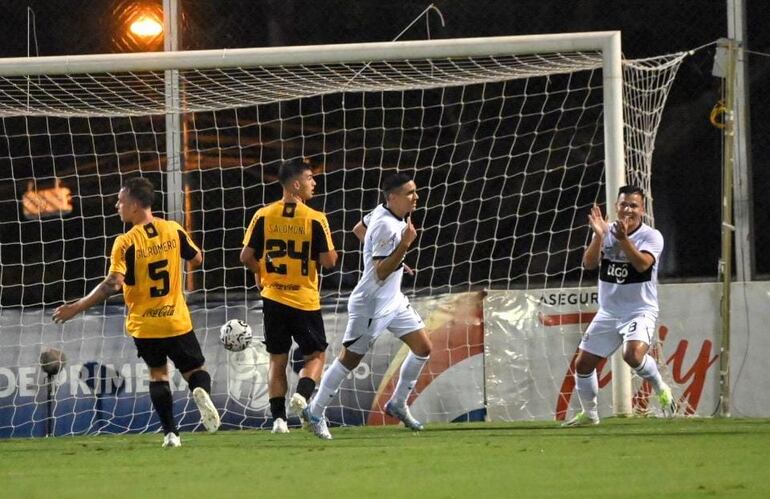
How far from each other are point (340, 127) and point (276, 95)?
158 centimetres

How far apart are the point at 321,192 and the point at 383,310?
395cm

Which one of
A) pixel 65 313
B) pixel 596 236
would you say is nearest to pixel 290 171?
pixel 65 313

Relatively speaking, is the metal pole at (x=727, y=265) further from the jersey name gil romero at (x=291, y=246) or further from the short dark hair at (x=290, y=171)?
the short dark hair at (x=290, y=171)

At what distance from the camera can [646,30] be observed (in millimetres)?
13406

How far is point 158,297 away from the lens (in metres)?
9.51

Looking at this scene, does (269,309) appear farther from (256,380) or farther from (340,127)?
(340,127)

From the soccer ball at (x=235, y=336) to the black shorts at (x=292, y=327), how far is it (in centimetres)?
45

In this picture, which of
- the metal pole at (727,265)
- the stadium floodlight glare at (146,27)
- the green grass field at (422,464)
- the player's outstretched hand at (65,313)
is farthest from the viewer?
the stadium floodlight glare at (146,27)

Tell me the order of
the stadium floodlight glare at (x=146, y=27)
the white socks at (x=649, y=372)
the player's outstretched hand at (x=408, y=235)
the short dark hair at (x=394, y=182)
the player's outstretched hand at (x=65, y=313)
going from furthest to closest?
the stadium floodlight glare at (x=146, y=27)
the white socks at (x=649, y=372)
the short dark hair at (x=394, y=182)
the player's outstretched hand at (x=65, y=313)
the player's outstretched hand at (x=408, y=235)

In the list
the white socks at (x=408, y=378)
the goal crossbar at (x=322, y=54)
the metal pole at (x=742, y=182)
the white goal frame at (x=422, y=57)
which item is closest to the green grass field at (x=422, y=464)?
the white socks at (x=408, y=378)

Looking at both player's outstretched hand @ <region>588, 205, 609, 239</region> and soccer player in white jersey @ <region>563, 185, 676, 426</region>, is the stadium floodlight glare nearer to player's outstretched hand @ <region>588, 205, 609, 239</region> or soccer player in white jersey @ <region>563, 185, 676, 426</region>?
soccer player in white jersey @ <region>563, 185, 676, 426</region>

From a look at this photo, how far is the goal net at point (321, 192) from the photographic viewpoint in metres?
11.8

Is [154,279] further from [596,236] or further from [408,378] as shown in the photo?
[596,236]

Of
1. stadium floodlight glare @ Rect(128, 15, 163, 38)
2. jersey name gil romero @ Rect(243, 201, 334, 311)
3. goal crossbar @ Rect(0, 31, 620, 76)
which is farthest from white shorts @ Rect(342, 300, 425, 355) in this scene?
stadium floodlight glare @ Rect(128, 15, 163, 38)
